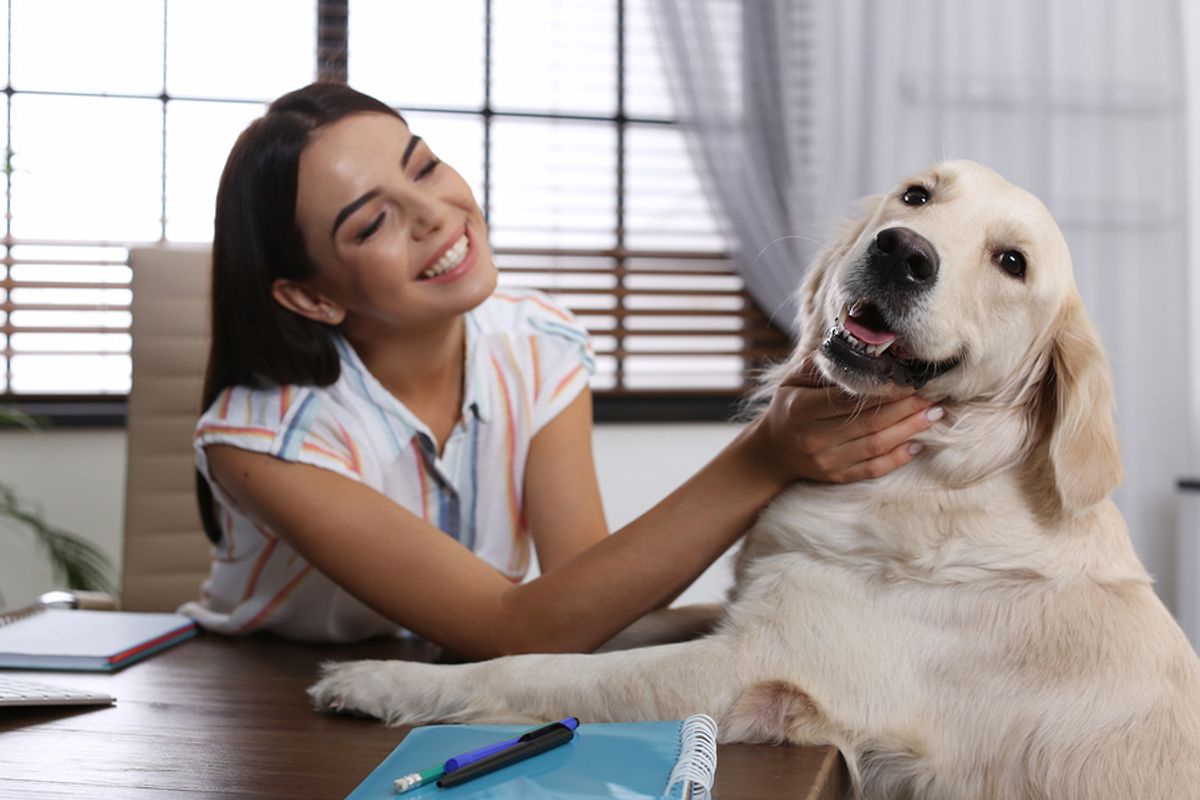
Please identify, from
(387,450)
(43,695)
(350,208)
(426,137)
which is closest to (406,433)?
(387,450)

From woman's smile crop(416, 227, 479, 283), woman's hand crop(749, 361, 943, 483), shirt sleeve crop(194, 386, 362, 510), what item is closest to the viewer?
woman's hand crop(749, 361, 943, 483)

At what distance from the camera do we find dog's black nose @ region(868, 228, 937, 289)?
40.0 inches

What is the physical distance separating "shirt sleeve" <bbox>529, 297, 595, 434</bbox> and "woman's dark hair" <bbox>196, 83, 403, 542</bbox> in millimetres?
314

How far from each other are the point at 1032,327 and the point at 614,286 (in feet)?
7.40

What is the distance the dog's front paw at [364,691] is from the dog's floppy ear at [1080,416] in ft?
2.05

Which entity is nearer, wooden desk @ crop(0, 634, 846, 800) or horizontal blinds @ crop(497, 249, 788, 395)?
wooden desk @ crop(0, 634, 846, 800)

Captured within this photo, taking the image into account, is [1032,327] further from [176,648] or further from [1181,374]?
[1181,374]

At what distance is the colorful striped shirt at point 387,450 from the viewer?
130 cm

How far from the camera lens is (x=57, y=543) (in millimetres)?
2662

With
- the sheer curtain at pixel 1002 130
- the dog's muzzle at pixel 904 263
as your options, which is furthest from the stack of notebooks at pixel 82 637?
the sheer curtain at pixel 1002 130

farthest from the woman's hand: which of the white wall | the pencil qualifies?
the white wall

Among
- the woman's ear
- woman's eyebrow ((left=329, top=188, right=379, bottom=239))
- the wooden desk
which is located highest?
woman's eyebrow ((left=329, top=188, right=379, bottom=239))

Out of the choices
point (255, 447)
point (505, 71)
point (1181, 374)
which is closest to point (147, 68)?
point (505, 71)

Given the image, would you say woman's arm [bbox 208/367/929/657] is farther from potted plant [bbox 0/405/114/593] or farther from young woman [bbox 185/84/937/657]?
potted plant [bbox 0/405/114/593]
